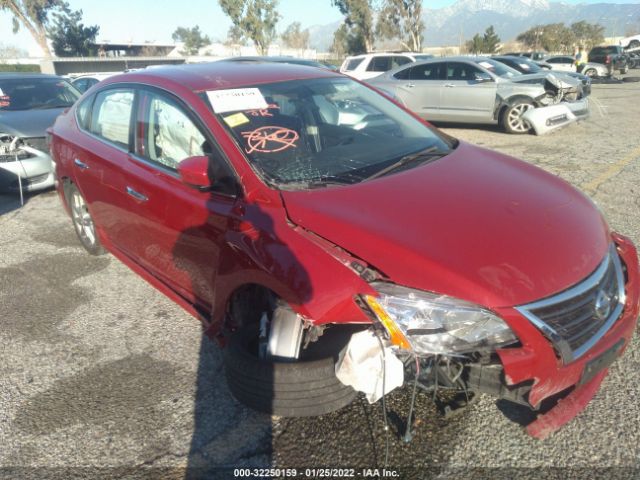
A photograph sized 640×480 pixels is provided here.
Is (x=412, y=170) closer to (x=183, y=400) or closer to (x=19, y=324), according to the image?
(x=183, y=400)

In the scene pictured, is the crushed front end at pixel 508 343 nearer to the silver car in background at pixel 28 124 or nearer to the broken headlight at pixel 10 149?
the silver car in background at pixel 28 124

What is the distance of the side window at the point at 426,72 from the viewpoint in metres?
11.0

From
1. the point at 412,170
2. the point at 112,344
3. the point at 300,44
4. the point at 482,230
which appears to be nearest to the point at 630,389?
the point at 482,230

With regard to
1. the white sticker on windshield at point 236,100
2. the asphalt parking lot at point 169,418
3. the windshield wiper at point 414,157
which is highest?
the white sticker on windshield at point 236,100

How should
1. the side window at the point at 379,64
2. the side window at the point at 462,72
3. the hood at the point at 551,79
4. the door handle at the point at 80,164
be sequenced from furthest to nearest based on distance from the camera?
the side window at the point at 379,64
the side window at the point at 462,72
the hood at the point at 551,79
the door handle at the point at 80,164

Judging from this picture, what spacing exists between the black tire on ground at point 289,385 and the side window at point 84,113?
262 centimetres

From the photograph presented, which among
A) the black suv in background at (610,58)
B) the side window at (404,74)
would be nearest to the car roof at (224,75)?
the side window at (404,74)

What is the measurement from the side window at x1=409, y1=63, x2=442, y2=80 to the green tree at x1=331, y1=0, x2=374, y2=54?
39.3 meters

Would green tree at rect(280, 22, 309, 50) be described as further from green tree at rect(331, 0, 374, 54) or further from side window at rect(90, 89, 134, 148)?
side window at rect(90, 89, 134, 148)

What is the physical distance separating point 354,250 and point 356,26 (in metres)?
50.9

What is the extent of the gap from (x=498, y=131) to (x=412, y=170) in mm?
8549

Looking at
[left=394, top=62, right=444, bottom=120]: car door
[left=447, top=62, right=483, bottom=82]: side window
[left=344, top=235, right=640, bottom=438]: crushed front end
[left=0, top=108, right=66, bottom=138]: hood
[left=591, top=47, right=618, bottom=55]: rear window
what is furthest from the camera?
[left=591, top=47, right=618, bottom=55]: rear window

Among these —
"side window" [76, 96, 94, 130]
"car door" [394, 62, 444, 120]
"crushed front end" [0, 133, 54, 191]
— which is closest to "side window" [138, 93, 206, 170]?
"side window" [76, 96, 94, 130]

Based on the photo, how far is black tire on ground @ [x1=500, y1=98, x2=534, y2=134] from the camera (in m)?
9.87
